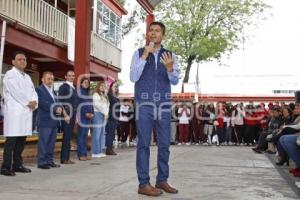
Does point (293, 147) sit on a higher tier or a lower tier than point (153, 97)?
lower

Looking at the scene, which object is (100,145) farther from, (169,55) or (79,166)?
(169,55)

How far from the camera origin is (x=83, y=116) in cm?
988

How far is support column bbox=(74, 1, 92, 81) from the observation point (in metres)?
12.7

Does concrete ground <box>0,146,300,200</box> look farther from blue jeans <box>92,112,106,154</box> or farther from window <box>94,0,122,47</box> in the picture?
window <box>94,0,122,47</box>

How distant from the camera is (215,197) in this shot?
556 cm

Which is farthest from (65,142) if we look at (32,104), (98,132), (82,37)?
(82,37)

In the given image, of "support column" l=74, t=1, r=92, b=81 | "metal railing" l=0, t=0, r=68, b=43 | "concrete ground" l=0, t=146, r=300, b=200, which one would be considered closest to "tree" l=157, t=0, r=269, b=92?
"metal railing" l=0, t=0, r=68, b=43

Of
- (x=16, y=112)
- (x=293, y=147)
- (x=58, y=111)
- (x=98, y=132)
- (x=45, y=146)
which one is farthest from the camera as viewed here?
(x=98, y=132)

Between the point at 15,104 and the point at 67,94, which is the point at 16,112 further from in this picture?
the point at 67,94

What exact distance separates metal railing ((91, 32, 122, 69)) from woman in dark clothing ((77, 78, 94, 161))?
11.1 meters

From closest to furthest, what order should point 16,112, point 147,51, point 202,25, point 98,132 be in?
point 147,51
point 16,112
point 98,132
point 202,25

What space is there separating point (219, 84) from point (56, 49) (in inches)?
994

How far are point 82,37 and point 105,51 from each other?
404 inches

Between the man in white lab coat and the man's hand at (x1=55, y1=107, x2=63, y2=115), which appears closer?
the man in white lab coat
